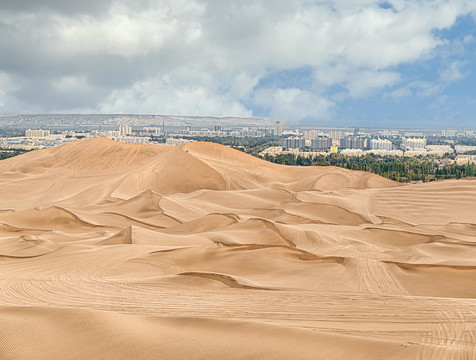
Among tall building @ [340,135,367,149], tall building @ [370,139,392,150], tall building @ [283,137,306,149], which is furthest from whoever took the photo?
tall building @ [340,135,367,149]

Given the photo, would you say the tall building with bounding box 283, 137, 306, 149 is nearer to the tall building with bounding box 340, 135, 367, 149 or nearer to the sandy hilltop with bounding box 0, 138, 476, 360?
the tall building with bounding box 340, 135, 367, 149

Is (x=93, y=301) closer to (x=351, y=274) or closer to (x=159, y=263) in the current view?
(x=159, y=263)

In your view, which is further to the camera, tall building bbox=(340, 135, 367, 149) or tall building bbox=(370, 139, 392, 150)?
tall building bbox=(340, 135, 367, 149)

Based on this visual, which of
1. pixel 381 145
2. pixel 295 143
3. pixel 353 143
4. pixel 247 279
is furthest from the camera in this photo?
pixel 353 143

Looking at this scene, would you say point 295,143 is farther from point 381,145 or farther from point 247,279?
point 247,279

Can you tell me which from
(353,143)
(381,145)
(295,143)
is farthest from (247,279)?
(353,143)

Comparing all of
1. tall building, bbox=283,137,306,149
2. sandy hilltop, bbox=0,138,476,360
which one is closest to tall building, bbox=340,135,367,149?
tall building, bbox=283,137,306,149

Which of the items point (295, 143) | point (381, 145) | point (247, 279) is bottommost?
point (247, 279)

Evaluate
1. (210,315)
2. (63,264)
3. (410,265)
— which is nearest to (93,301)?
(210,315)

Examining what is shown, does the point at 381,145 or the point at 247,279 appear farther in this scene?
the point at 381,145
